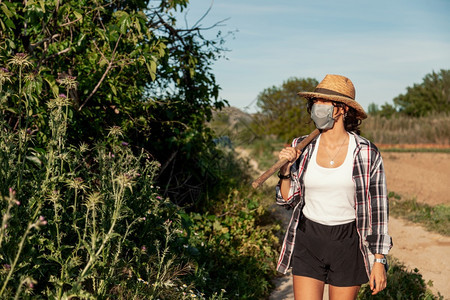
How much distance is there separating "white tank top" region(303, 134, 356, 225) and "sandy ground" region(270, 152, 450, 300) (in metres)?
2.07

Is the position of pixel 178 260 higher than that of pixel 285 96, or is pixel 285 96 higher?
pixel 285 96

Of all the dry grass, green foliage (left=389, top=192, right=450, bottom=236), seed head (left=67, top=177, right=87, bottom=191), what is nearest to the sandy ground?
green foliage (left=389, top=192, right=450, bottom=236)

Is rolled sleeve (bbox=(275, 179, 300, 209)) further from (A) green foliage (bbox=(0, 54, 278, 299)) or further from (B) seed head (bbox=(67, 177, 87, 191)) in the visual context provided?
(B) seed head (bbox=(67, 177, 87, 191))

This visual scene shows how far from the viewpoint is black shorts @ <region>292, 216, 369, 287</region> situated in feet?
9.88

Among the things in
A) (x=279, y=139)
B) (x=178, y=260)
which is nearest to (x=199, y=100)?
(x=178, y=260)

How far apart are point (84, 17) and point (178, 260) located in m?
2.17

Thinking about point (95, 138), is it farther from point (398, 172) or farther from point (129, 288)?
point (398, 172)

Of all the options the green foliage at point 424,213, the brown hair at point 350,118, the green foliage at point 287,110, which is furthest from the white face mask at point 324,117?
the green foliage at point 287,110

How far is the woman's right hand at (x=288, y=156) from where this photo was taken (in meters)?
3.06

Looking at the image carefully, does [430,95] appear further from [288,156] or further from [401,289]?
[288,156]

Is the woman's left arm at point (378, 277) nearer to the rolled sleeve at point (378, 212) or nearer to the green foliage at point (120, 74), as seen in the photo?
the rolled sleeve at point (378, 212)

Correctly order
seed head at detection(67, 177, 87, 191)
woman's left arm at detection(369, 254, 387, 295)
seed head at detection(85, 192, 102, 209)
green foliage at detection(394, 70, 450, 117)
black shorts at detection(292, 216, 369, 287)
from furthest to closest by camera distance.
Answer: green foliage at detection(394, 70, 450, 117) < black shorts at detection(292, 216, 369, 287) < woman's left arm at detection(369, 254, 387, 295) < seed head at detection(67, 177, 87, 191) < seed head at detection(85, 192, 102, 209)

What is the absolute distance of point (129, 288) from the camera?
9.64ft

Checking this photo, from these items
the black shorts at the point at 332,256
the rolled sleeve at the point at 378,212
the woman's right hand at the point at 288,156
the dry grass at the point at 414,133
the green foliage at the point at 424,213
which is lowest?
the green foliage at the point at 424,213
